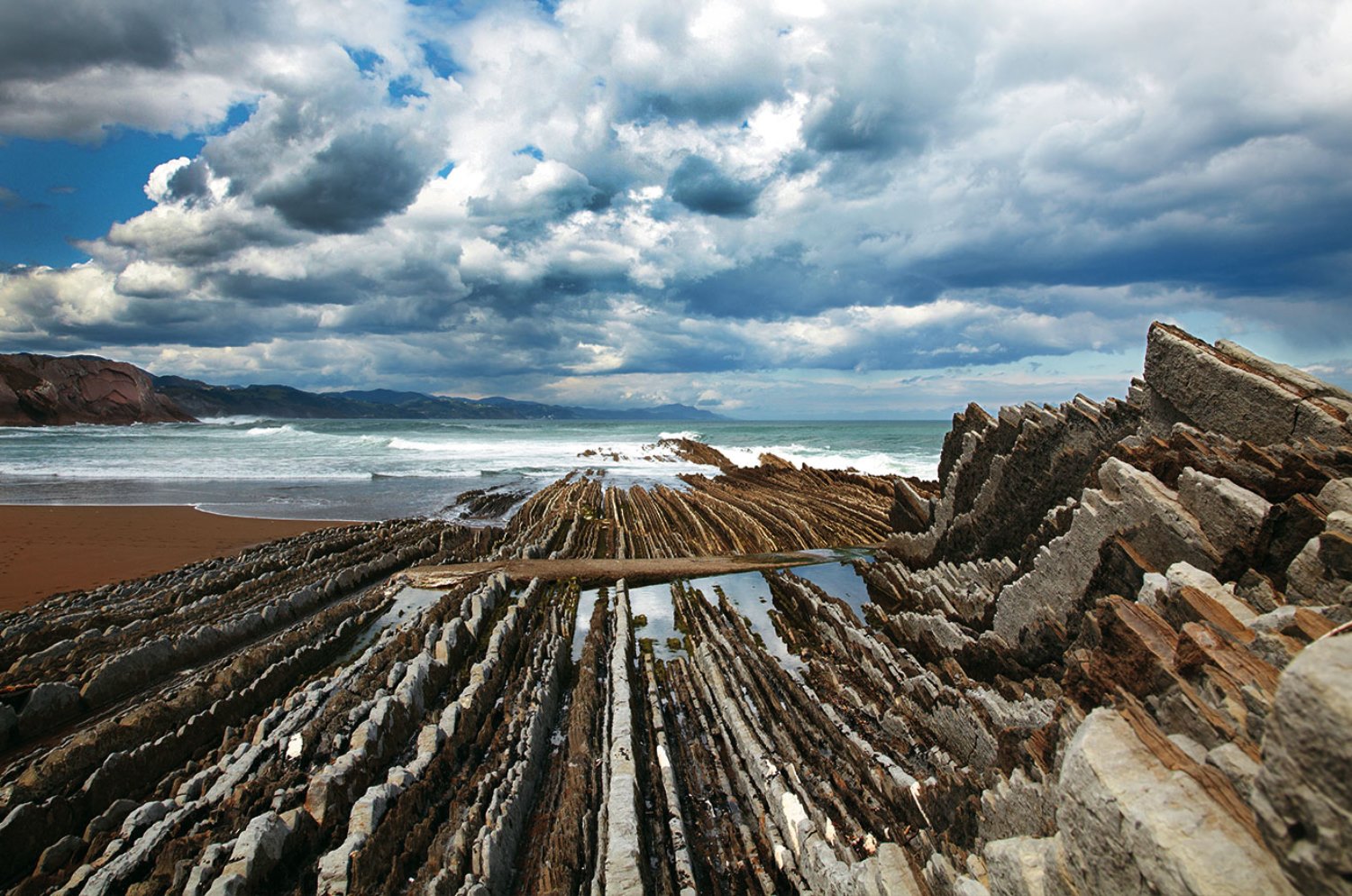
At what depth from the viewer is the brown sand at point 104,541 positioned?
13.5 metres

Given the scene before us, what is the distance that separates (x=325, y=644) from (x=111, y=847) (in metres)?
4.32

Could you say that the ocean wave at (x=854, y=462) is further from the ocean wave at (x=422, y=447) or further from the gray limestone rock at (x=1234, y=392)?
the ocean wave at (x=422, y=447)

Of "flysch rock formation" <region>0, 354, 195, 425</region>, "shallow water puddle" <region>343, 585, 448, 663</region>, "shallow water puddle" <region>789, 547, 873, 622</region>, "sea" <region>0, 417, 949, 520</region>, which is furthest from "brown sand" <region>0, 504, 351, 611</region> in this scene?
"flysch rock formation" <region>0, 354, 195, 425</region>

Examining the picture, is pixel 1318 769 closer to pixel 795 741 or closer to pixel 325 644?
pixel 795 741

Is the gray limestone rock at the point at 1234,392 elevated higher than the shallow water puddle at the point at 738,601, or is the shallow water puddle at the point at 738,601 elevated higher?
the gray limestone rock at the point at 1234,392

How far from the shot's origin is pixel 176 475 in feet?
107

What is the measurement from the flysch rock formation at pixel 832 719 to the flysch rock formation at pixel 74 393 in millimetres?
121957

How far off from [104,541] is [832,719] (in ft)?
68.2

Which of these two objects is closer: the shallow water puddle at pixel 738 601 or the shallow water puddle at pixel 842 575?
the shallow water puddle at pixel 738 601

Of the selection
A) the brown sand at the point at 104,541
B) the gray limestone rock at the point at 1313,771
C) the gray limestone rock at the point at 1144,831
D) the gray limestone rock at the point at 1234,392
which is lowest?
the brown sand at the point at 104,541

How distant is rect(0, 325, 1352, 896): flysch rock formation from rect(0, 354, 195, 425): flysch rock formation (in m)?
122

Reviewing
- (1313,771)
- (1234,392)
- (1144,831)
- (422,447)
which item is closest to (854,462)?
(1234,392)

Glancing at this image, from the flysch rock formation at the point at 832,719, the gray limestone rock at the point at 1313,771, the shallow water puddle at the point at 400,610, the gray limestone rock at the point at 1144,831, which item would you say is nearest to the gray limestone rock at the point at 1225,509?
the flysch rock formation at the point at 832,719

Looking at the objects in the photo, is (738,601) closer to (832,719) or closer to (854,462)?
(832,719)
